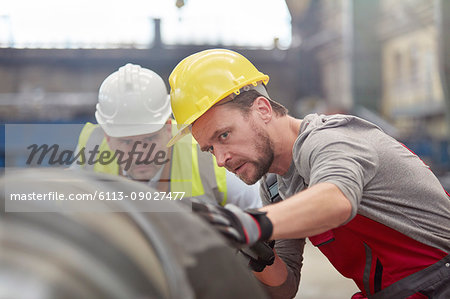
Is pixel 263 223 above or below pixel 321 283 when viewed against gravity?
above

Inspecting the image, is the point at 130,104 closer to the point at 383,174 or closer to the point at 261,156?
the point at 261,156

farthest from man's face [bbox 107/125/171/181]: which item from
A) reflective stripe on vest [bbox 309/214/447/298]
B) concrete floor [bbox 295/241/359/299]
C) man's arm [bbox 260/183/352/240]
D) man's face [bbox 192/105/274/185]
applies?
concrete floor [bbox 295/241/359/299]

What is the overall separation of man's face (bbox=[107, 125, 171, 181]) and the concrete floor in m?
2.48

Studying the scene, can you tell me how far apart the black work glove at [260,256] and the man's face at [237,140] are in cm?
25

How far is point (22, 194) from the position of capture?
30.0 inches

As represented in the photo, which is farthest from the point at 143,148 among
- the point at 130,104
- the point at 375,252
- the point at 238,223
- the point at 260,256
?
the point at 238,223

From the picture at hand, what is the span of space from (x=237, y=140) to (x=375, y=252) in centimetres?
59

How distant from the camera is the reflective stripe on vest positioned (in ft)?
5.01

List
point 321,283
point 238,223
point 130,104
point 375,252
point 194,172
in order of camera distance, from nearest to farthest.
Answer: point 238,223 < point 375,252 < point 194,172 < point 130,104 < point 321,283

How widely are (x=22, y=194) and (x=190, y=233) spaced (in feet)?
0.90

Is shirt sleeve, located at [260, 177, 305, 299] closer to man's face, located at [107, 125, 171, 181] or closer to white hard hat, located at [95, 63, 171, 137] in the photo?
man's face, located at [107, 125, 171, 181]

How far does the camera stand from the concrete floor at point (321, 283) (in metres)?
4.46

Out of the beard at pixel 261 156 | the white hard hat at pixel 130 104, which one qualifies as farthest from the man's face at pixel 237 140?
the white hard hat at pixel 130 104

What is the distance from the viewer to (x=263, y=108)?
1.73 meters
